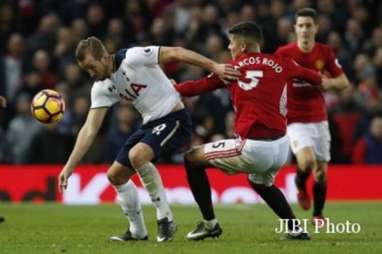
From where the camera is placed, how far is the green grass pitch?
10.5 m

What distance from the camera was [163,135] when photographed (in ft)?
36.9

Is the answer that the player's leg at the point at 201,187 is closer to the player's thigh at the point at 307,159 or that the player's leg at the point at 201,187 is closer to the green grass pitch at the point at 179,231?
the green grass pitch at the point at 179,231

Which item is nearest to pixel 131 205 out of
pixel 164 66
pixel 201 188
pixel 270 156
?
pixel 201 188

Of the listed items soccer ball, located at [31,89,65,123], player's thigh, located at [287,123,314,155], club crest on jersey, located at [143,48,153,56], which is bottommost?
player's thigh, located at [287,123,314,155]

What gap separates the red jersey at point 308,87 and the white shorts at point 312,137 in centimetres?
8

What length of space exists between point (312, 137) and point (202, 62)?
14.3ft

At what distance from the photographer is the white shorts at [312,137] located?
14523 millimetres

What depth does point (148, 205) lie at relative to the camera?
63.3 ft

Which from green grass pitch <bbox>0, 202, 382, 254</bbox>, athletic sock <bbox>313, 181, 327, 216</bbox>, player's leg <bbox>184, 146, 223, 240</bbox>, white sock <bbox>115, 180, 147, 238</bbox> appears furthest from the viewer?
athletic sock <bbox>313, 181, 327, 216</bbox>

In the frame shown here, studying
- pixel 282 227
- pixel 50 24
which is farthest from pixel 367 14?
pixel 282 227

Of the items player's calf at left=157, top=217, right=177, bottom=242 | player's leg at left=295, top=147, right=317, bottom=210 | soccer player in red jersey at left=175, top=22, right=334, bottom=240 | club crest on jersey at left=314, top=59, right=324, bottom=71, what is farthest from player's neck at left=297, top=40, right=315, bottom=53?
player's calf at left=157, top=217, right=177, bottom=242

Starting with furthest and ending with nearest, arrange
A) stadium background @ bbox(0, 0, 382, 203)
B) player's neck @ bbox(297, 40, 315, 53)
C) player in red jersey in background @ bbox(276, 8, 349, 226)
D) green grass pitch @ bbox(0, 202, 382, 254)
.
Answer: stadium background @ bbox(0, 0, 382, 203)
player's neck @ bbox(297, 40, 315, 53)
player in red jersey in background @ bbox(276, 8, 349, 226)
green grass pitch @ bbox(0, 202, 382, 254)

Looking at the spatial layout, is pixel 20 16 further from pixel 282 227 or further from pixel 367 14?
pixel 282 227

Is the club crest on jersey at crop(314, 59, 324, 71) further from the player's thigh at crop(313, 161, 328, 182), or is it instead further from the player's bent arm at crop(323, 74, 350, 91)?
the player's thigh at crop(313, 161, 328, 182)
